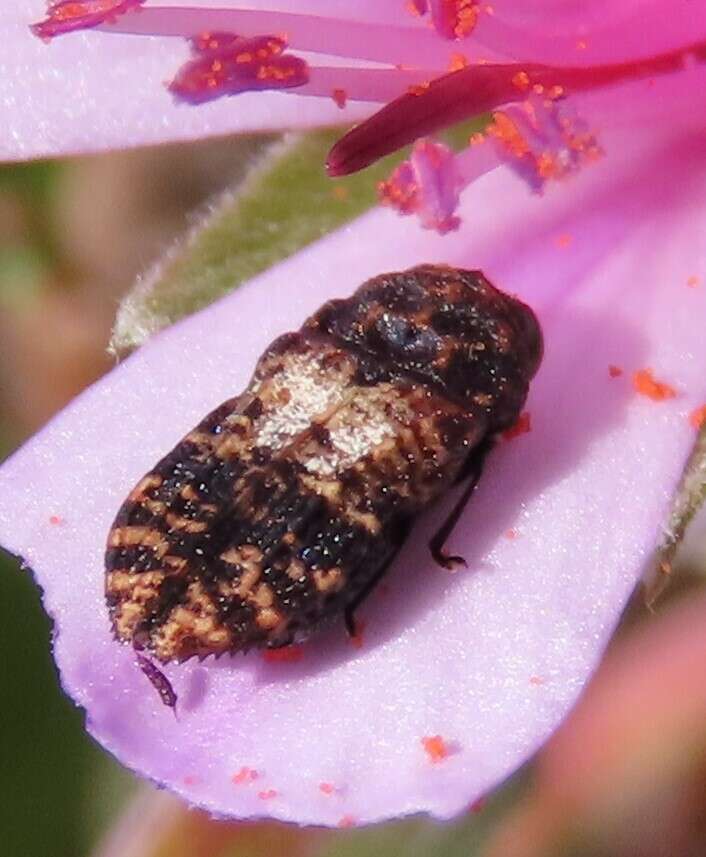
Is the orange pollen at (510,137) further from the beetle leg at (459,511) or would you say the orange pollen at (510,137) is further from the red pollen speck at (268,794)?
the red pollen speck at (268,794)

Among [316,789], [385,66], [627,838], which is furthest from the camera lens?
[627,838]

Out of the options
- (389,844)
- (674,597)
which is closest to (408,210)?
(674,597)

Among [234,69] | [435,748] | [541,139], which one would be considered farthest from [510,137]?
[435,748]

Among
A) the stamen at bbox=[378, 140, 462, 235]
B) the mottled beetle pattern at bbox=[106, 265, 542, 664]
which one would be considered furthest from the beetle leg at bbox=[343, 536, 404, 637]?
the stamen at bbox=[378, 140, 462, 235]

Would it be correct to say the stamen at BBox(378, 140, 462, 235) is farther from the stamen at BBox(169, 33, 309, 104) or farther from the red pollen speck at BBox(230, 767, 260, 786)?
the red pollen speck at BBox(230, 767, 260, 786)

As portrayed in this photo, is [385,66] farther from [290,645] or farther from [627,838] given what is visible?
[627,838]

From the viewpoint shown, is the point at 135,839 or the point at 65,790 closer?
the point at 135,839

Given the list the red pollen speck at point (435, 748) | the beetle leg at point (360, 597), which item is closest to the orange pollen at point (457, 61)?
the beetle leg at point (360, 597)
